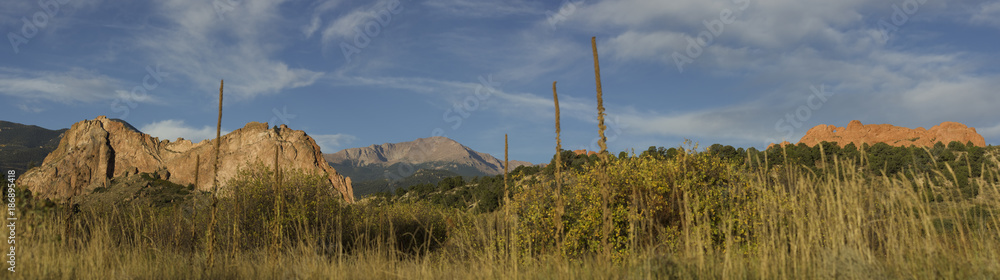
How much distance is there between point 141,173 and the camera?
381ft

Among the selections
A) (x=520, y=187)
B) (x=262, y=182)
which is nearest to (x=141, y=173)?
(x=262, y=182)

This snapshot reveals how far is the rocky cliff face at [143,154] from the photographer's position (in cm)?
11488

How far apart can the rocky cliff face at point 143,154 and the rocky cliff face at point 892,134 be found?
11101cm

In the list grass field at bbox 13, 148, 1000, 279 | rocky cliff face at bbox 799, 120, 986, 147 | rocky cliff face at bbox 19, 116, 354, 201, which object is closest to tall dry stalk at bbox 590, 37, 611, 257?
grass field at bbox 13, 148, 1000, 279

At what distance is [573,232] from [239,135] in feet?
416

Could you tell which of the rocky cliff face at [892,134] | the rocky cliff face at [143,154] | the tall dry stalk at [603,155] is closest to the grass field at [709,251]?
the tall dry stalk at [603,155]

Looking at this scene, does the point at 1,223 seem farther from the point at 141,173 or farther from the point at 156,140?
the point at 156,140

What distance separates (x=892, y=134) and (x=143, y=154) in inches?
6733

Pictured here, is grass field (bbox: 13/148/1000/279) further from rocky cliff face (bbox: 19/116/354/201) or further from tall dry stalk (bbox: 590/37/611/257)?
rocky cliff face (bbox: 19/116/354/201)

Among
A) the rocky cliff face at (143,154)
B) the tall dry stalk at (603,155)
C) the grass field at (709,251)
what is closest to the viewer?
the tall dry stalk at (603,155)

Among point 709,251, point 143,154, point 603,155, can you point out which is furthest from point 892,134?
point 143,154

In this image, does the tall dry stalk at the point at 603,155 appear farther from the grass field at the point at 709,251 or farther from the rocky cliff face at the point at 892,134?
the rocky cliff face at the point at 892,134

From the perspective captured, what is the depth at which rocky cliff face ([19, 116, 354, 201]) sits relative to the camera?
377 feet

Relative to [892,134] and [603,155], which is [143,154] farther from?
[892,134]
